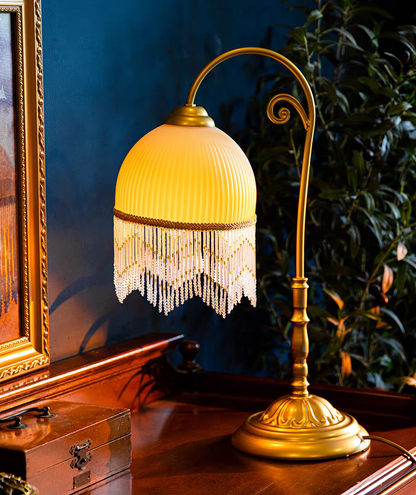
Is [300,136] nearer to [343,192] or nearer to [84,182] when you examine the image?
[343,192]

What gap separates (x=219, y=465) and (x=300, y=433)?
188 millimetres

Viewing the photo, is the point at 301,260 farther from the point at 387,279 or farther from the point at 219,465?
the point at 387,279

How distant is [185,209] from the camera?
156cm

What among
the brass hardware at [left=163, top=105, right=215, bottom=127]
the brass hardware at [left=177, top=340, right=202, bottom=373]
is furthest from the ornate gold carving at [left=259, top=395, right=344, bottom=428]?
the brass hardware at [left=163, top=105, right=215, bottom=127]

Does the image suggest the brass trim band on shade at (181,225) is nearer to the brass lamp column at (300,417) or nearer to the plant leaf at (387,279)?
the brass lamp column at (300,417)

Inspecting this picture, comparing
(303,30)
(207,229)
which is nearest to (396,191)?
(303,30)

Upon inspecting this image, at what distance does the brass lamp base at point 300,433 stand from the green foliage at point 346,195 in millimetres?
768

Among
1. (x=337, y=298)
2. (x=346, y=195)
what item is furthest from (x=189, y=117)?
(x=337, y=298)

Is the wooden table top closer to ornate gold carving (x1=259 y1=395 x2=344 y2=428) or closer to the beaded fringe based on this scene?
ornate gold carving (x1=259 y1=395 x2=344 y2=428)

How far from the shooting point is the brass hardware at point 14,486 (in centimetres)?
137

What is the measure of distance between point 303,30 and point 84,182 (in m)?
0.95

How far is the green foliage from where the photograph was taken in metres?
2.62

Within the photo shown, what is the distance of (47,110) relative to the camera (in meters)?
1.97

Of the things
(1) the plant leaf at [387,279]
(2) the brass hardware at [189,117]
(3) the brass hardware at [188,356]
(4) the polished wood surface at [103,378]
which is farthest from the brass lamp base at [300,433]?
(1) the plant leaf at [387,279]
